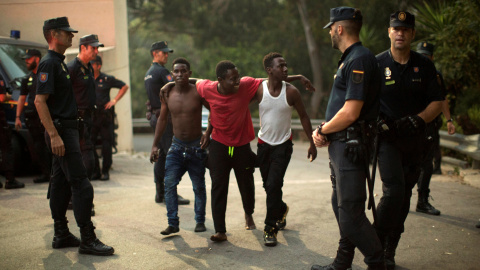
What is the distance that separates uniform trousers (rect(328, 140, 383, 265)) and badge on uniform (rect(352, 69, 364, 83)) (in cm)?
52

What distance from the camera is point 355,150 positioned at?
426cm

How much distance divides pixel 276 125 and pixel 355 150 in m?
1.65

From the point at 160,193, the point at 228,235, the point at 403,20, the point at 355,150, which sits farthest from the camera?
the point at 160,193

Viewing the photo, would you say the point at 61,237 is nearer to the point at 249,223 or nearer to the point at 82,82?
the point at 249,223

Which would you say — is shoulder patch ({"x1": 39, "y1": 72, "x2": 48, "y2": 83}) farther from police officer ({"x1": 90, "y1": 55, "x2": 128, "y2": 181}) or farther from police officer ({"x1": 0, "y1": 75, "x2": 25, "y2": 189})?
police officer ({"x1": 90, "y1": 55, "x2": 128, "y2": 181})

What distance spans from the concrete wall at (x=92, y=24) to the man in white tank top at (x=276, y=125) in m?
6.81

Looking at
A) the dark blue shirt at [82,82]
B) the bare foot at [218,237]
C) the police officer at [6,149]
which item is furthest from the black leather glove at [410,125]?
the police officer at [6,149]

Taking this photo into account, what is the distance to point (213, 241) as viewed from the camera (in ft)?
19.1

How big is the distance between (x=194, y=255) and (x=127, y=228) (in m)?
1.31

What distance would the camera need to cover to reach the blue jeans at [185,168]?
604 cm

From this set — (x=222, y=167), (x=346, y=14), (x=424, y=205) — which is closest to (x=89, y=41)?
(x=222, y=167)

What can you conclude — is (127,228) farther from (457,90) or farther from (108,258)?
(457,90)

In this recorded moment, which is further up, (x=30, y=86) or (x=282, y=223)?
(x=30, y=86)

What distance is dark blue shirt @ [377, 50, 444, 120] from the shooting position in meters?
4.87
